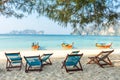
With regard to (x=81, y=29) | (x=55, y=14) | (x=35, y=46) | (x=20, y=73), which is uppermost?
(x=55, y=14)

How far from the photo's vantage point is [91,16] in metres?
7.93

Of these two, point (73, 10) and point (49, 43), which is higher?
point (73, 10)

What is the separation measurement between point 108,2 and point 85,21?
926mm

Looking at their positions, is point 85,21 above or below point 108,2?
below

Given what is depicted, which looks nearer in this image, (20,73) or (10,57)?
(20,73)

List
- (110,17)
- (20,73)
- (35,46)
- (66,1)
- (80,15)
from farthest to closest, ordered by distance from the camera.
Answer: (35,46)
(20,73)
(110,17)
(80,15)
(66,1)

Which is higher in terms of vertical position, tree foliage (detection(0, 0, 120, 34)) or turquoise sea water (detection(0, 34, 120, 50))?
tree foliage (detection(0, 0, 120, 34))

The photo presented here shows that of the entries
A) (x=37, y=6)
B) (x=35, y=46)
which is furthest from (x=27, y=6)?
(x=35, y=46)

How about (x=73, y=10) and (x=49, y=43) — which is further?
(x=49, y=43)

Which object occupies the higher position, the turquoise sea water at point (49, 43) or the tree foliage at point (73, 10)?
the tree foliage at point (73, 10)

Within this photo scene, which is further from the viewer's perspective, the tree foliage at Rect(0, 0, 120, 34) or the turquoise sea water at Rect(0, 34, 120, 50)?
the turquoise sea water at Rect(0, 34, 120, 50)

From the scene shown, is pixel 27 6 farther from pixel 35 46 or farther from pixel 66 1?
pixel 35 46

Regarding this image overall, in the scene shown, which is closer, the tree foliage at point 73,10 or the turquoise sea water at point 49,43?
the tree foliage at point 73,10

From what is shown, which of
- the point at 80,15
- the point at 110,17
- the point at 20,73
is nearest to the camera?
the point at 80,15
